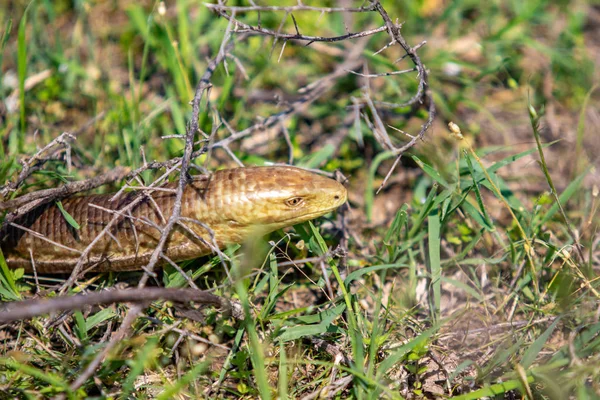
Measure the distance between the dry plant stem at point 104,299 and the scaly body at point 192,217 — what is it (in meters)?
0.33

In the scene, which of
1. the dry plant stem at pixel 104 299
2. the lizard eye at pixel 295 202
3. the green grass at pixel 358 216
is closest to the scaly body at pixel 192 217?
the lizard eye at pixel 295 202

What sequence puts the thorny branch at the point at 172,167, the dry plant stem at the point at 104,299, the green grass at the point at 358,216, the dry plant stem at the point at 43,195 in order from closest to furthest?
the dry plant stem at the point at 104,299
the thorny branch at the point at 172,167
the green grass at the point at 358,216
the dry plant stem at the point at 43,195

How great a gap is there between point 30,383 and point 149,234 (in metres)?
0.73

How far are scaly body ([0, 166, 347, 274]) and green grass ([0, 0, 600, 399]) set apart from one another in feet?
0.37

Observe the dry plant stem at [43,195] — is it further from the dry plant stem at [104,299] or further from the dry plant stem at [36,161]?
the dry plant stem at [104,299]

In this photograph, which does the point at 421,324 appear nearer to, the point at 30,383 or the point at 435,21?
the point at 30,383

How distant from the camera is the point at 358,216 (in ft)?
10.0

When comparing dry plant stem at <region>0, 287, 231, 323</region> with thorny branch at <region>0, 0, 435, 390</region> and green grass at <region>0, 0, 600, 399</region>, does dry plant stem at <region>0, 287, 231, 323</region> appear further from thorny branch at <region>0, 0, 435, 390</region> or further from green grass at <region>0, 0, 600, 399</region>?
green grass at <region>0, 0, 600, 399</region>

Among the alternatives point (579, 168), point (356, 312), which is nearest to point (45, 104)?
point (356, 312)

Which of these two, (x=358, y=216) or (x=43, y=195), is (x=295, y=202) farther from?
(x=43, y=195)

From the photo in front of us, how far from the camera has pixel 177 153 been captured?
267 centimetres

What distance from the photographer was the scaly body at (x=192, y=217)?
2291 millimetres

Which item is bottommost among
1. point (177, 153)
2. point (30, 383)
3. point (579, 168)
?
point (30, 383)

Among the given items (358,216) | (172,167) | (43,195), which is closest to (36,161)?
(43,195)
